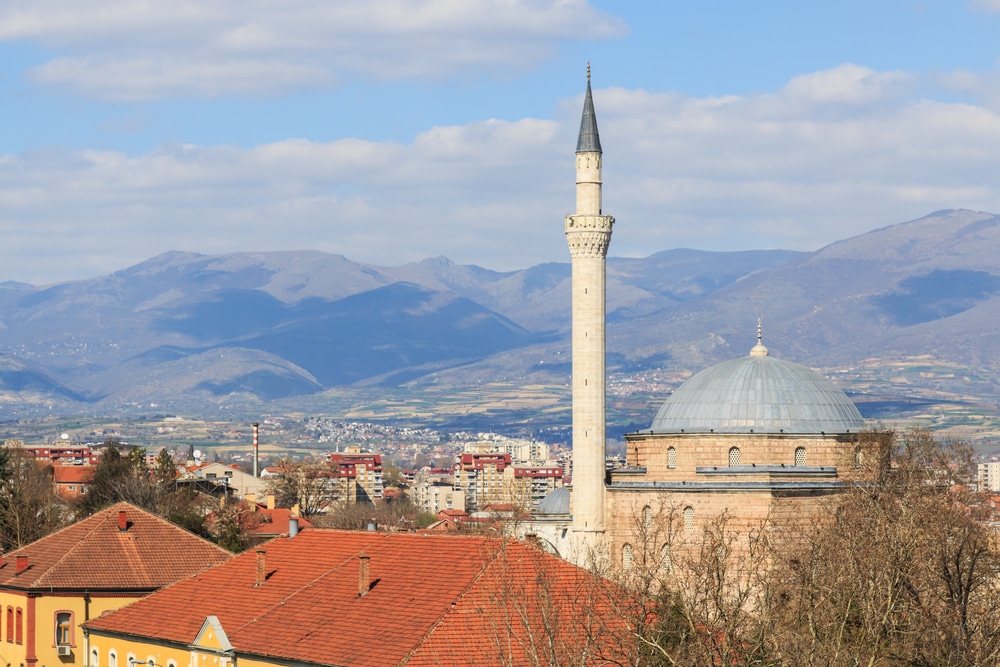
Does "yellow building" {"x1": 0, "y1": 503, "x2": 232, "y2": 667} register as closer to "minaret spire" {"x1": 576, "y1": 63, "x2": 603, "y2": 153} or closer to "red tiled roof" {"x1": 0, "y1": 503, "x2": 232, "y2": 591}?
"red tiled roof" {"x1": 0, "y1": 503, "x2": 232, "y2": 591}

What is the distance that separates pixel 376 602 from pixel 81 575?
44.5 ft

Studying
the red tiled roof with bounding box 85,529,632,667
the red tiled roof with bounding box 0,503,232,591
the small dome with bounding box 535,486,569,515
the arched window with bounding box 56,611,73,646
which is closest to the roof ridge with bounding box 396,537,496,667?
the red tiled roof with bounding box 85,529,632,667

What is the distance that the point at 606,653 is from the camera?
101 feet

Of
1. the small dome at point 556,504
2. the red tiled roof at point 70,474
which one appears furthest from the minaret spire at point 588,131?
the red tiled roof at point 70,474

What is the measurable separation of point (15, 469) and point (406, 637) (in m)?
60.7

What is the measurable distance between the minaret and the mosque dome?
2.45 meters

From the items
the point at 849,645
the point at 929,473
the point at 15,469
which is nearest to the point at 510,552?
the point at 849,645

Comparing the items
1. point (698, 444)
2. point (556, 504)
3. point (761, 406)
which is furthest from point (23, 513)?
point (761, 406)

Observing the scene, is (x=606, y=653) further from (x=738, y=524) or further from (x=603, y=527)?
(x=603, y=527)

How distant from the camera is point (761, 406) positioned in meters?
65.4

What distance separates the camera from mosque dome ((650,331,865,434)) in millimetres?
65125

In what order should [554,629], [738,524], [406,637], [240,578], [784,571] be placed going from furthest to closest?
[738,524], [784,571], [240,578], [406,637], [554,629]

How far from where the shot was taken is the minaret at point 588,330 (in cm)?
6644

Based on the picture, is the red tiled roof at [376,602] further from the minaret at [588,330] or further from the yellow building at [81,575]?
the minaret at [588,330]
